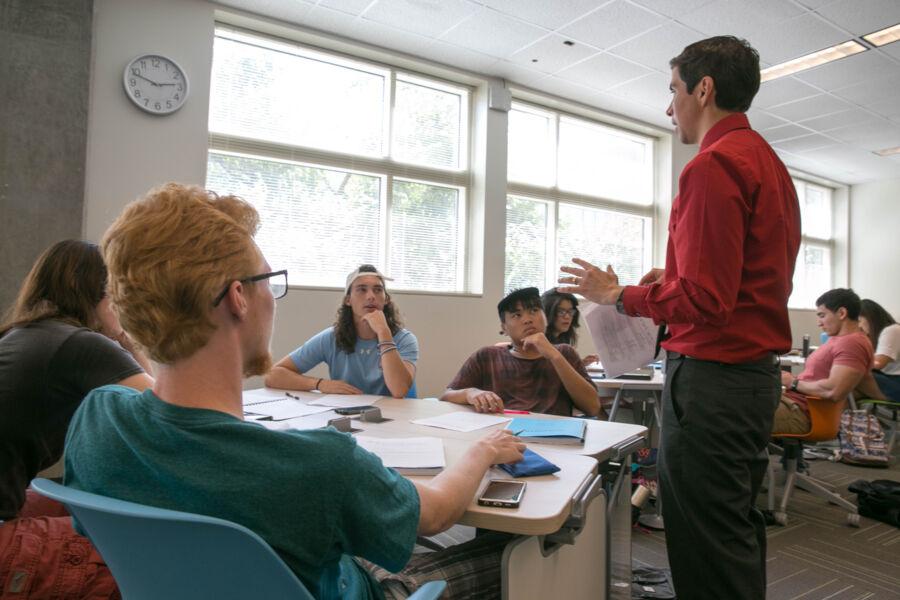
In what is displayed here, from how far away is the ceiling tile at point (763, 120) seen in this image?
606cm

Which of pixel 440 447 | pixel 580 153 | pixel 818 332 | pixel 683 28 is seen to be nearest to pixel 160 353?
pixel 440 447

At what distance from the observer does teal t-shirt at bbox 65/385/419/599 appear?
73 cm

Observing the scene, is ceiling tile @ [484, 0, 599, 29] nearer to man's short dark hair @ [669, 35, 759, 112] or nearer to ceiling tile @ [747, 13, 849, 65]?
ceiling tile @ [747, 13, 849, 65]

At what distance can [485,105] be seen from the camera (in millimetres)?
5320

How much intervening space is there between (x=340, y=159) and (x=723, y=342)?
13.0 ft

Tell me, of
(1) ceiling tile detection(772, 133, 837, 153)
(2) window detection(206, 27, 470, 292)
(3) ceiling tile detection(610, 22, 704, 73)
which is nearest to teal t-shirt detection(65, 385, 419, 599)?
(2) window detection(206, 27, 470, 292)

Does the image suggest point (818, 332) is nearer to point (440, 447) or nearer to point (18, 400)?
point (440, 447)

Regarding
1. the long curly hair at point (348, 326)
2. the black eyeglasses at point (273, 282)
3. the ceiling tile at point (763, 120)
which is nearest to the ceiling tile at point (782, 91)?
the ceiling tile at point (763, 120)

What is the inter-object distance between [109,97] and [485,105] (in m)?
3.02

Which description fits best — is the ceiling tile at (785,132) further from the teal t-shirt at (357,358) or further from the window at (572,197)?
the teal t-shirt at (357,358)

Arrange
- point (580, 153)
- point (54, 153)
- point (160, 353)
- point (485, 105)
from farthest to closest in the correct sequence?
point (580, 153) < point (485, 105) < point (54, 153) < point (160, 353)

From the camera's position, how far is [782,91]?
5461 mm

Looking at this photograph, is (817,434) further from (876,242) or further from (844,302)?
(876,242)

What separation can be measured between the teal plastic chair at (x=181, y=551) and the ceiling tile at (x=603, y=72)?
4998 mm
